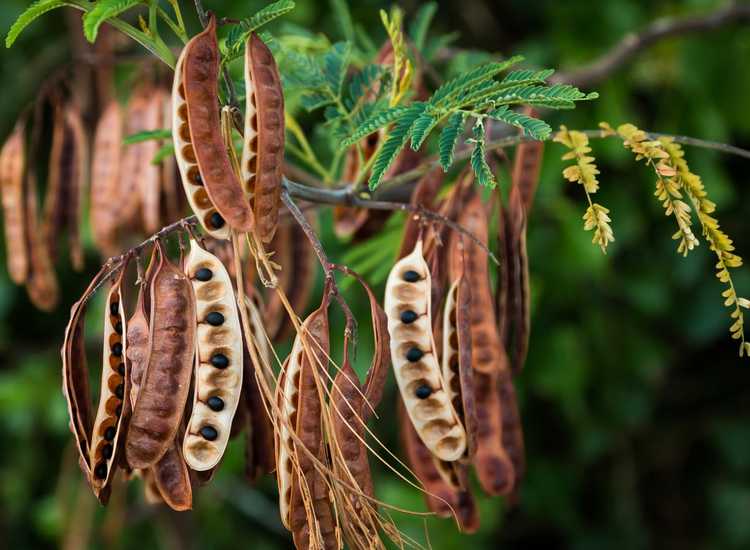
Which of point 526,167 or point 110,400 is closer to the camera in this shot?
point 110,400

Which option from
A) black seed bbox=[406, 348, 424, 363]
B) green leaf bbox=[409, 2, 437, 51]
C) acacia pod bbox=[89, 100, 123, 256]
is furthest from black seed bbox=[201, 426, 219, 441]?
green leaf bbox=[409, 2, 437, 51]

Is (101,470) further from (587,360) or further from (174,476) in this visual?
(587,360)

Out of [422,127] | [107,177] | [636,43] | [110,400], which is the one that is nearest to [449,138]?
[422,127]

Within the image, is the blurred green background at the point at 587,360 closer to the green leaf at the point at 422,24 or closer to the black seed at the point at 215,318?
the green leaf at the point at 422,24

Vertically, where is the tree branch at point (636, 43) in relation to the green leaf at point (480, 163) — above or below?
above

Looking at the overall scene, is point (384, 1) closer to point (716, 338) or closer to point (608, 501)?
point (716, 338)

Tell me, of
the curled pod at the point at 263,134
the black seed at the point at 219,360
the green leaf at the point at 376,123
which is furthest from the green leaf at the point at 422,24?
the black seed at the point at 219,360

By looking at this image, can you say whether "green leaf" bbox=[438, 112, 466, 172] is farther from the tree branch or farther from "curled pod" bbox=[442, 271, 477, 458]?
the tree branch
